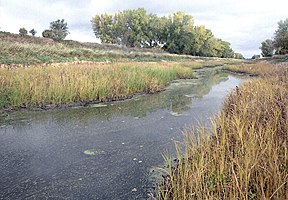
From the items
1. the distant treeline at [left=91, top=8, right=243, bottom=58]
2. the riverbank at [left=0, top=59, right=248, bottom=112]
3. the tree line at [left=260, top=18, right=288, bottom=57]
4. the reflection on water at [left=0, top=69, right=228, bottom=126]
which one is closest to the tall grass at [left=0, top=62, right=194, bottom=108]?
the riverbank at [left=0, top=59, right=248, bottom=112]

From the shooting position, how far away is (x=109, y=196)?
2.41 m

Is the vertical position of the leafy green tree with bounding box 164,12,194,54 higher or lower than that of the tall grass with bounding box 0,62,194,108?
higher

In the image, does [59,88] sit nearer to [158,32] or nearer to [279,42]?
[279,42]

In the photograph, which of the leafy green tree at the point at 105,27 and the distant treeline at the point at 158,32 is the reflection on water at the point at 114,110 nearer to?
the distant treeline at the point at 158,32

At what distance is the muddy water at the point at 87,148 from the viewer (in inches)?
101

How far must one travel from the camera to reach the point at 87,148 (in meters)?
3.61

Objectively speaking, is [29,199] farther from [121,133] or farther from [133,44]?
[133,44]

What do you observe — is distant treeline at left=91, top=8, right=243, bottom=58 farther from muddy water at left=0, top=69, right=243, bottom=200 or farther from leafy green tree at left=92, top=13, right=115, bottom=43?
muddy water at left=0, top=69, right=243, bottom=200

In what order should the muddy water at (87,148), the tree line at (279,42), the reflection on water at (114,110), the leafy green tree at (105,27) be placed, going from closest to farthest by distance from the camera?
the muddy water at (87,148), the reflection on water at (114,110), the tree line at (279,42), the leafy green tree at (105,27)

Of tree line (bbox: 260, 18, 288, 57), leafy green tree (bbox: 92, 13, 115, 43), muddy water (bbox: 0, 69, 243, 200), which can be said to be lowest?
muddy water (bbox: 0, 69, 243, 200)

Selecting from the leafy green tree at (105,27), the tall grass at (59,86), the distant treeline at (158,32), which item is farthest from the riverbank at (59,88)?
the leafy green tree at (105,27)

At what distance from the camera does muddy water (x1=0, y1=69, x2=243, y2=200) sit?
2564 mm

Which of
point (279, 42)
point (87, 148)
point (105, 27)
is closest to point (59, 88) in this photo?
point (87, 148)

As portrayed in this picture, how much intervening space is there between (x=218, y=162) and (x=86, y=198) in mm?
1266
